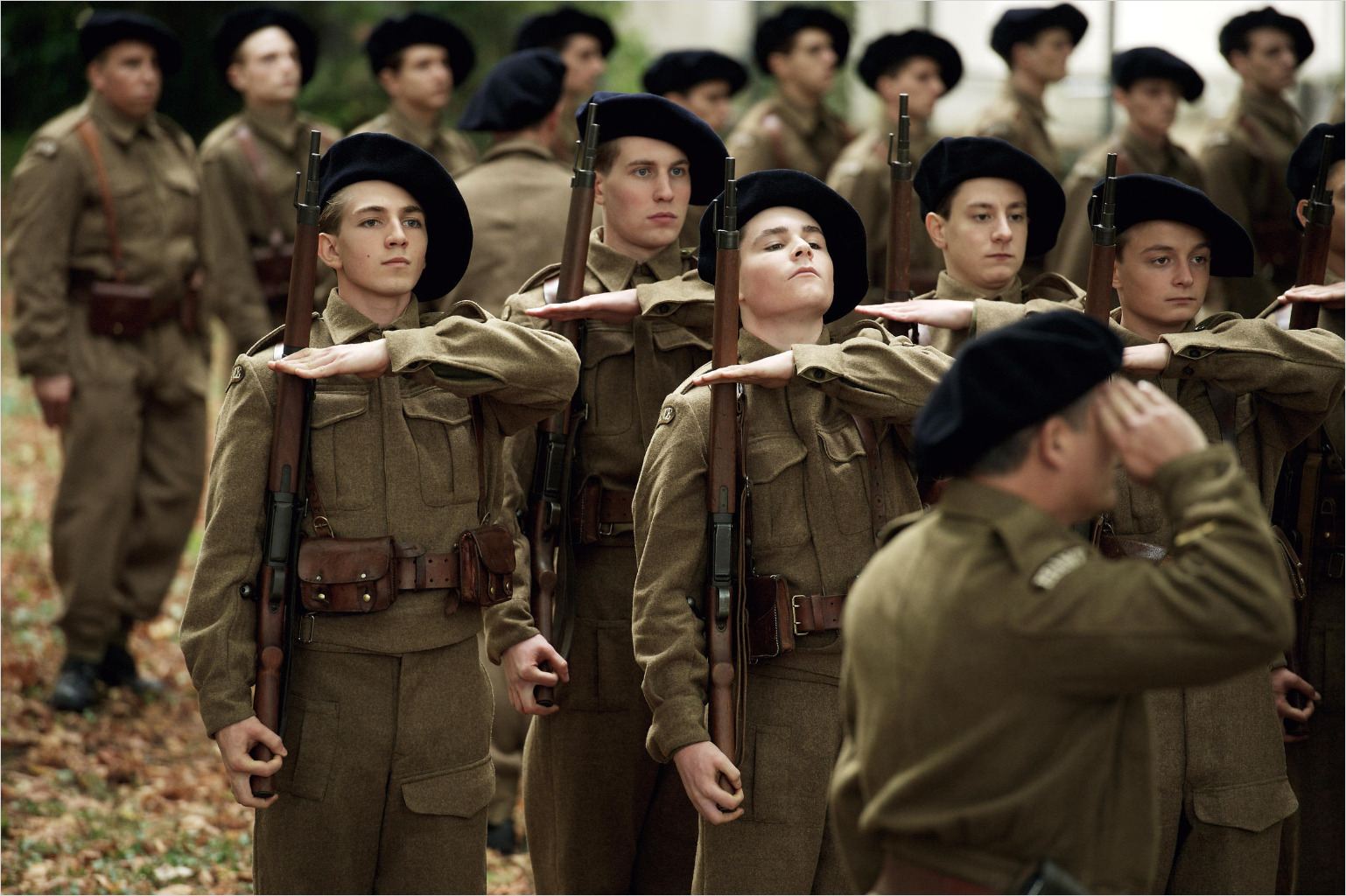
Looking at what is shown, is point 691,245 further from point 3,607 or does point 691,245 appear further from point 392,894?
point 3,607

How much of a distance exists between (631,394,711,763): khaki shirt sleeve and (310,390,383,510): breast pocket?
0.75 m

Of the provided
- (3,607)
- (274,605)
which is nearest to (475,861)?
(274,605)

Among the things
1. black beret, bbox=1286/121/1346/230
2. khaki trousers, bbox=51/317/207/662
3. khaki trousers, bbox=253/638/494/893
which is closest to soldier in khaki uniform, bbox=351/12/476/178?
khaki trousers, bbox=51/317/207/662

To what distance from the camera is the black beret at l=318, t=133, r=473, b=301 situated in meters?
4.77

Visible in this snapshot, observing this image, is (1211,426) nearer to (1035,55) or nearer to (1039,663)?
(1039,663)

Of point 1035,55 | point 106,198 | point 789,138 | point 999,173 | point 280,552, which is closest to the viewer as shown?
point 280,552

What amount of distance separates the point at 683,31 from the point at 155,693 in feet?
35.9

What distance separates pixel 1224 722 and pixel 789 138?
6.17 meters

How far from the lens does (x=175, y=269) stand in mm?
8672

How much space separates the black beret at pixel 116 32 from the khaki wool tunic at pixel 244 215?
1.89ft

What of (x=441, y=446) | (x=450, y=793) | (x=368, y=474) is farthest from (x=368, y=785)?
(x=441, y=446)

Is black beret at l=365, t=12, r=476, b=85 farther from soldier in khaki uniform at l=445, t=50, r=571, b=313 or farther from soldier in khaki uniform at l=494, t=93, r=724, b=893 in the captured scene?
soldier in khaki uniform at l=494, t=93, r=724, b=893

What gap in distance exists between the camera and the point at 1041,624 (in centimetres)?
294

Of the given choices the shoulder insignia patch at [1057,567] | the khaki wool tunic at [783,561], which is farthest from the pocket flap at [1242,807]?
the shoulder insignia patch at [1057,567]
